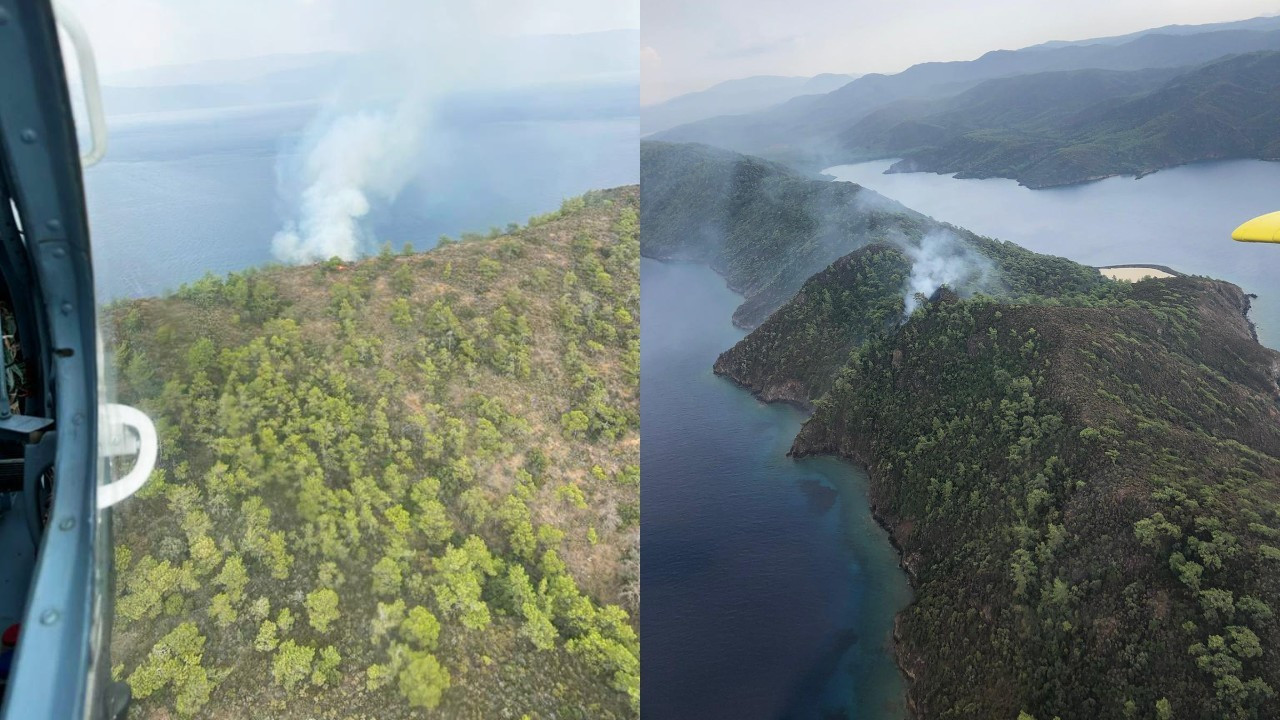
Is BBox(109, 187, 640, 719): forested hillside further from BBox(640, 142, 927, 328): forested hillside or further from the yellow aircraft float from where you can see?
BBox(640, 142, 927, 328): forested hillside

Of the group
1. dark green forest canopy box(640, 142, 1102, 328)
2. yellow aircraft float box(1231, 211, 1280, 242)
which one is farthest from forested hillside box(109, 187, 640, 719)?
dark green forest canopy box(640, 142, 1102, 328)

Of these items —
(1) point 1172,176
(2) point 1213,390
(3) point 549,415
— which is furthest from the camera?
(1) point 1172,176

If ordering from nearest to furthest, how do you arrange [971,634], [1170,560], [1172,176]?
[1170,560], [971,634], [1172,176]

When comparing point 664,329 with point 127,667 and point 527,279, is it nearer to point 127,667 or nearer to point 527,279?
point 527,279

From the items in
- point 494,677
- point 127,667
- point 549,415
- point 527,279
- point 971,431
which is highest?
point 527,279

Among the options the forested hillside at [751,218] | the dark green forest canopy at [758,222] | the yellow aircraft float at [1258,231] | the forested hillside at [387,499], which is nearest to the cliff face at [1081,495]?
the yellow aircraft float at [1258,231]

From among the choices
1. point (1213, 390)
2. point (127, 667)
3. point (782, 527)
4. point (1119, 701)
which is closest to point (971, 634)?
point (1119, 701)
